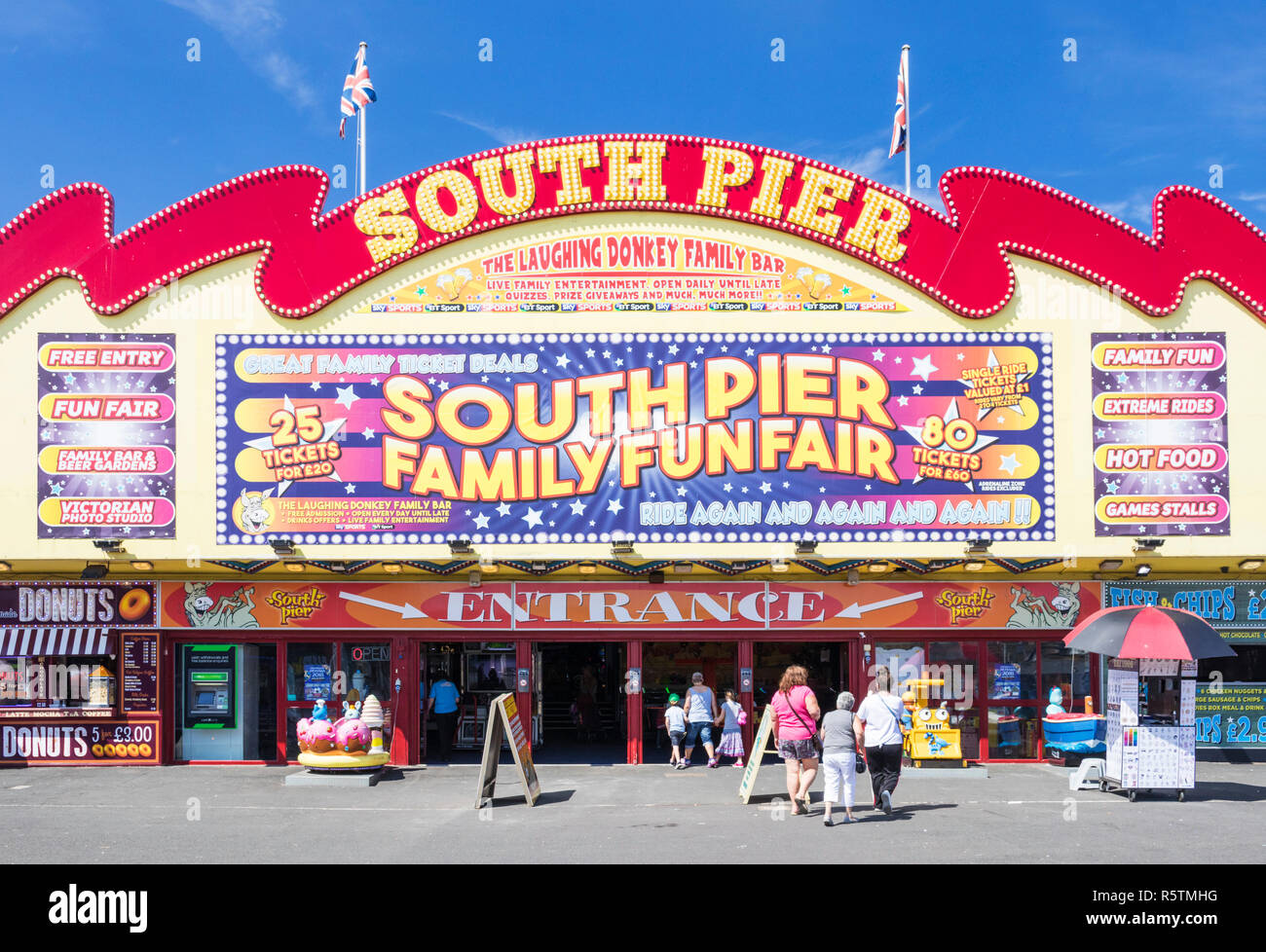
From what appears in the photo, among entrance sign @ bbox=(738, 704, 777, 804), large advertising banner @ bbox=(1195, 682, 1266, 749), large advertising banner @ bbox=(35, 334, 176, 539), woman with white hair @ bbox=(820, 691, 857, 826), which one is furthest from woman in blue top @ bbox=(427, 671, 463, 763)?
large advertising banner @ bbox=(1195, 682, 1266, 749)

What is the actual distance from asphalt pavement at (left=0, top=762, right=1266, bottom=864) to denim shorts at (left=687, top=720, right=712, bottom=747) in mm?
538

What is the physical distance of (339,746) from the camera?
55.3 ft

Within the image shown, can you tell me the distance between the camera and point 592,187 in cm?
1812

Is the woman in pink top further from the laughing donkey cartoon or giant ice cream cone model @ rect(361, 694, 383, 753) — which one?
the laughing donkey cartoon

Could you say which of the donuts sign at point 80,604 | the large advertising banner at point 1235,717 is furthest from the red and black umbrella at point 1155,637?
the donuts sign at point 80,604

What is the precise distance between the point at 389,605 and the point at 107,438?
5.01 metres

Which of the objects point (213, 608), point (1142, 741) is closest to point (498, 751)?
point (213, 608)

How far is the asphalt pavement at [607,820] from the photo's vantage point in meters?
11.7

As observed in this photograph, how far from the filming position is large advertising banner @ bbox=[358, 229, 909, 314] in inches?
707

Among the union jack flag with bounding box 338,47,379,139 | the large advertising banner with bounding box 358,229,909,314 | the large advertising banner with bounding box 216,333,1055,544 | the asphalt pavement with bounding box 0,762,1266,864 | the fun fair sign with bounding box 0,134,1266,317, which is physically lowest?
the asphalt pavement with bounding box 0,762,1266,864

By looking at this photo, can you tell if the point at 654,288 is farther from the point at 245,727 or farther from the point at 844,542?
the point at 245,727

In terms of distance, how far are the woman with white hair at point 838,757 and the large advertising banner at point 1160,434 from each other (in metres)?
6.73

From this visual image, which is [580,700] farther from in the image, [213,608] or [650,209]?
[650,209]

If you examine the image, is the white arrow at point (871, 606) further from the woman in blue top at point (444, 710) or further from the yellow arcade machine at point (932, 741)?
the woman in blue top at point (444, 710)
